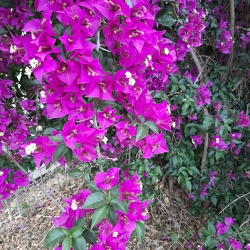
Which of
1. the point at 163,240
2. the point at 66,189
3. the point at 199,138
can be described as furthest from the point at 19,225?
the point at 199,138

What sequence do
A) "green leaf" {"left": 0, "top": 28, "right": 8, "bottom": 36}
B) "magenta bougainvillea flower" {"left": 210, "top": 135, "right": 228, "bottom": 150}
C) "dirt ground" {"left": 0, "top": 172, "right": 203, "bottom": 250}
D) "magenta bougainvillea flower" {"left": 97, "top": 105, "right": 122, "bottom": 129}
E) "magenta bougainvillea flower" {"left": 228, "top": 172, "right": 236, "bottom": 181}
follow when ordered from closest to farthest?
"magenta bougainvillea flower" {"left": 97, "top": 105, "right": 122, "bottom": 129}
"green leaf" {"left": 0, "top": 28, "right": 8, "bottom": 36}
"magenta bougainvillea flower" {"left": 210, "top": 135, "right": 228, "bottom": 150}
"magenta bougainvillea flower" {"left": 228, "top": 172, "right": 236, "bottom": 181}
"dirt ground" {"left": 0, "top": 172, "right": 203, "bottom": 250}

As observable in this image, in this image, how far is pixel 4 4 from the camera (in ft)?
3.44

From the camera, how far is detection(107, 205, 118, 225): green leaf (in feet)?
2.64

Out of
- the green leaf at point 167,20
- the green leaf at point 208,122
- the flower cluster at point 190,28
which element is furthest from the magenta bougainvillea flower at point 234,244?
the green leaf at point 167,20

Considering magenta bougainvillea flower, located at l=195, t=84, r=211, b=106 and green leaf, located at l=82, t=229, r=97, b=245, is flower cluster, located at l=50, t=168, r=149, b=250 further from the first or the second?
magenta bougainvillea flower, located at l=195, t=84, r=211, b=106

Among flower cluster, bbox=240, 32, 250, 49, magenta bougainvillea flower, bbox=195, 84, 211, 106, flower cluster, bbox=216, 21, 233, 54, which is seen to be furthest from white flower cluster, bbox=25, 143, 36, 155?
flower cluster, bbox=240, 32, 250, 49

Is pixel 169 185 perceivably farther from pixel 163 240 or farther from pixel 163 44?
pixel 163 44

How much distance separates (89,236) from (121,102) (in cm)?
37

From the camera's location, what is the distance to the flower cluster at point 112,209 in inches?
31.7

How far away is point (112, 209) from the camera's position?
2.64 ft

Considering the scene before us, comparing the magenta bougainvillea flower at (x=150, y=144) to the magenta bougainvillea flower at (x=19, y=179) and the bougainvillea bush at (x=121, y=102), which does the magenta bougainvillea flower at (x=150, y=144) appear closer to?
the bougainvillea bush at (x=121, y=102)

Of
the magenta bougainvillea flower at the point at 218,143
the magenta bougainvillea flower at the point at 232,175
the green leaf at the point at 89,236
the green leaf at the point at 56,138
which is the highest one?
the green leaf at the point at 56,138

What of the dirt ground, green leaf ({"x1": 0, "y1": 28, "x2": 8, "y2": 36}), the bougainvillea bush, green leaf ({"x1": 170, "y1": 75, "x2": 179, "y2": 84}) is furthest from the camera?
the dirt ground

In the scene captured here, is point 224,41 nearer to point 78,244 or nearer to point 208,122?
point 208,122
